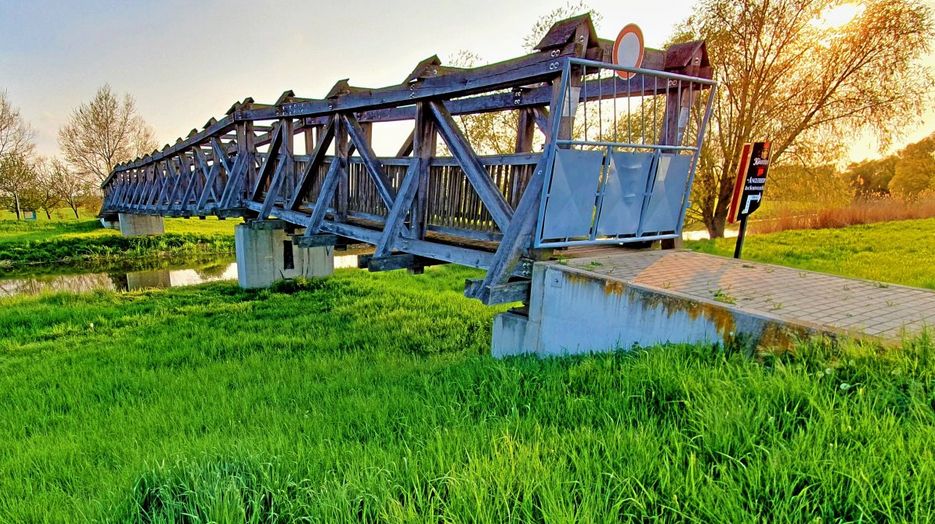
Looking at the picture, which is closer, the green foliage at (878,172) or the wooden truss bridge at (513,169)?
the wooden truss bridge at (513,169)

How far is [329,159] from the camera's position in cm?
952

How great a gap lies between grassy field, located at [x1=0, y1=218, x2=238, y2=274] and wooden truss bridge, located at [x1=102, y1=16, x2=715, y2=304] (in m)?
17.1

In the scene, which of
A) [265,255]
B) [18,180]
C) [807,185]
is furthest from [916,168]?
[18,180]

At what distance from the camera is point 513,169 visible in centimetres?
561

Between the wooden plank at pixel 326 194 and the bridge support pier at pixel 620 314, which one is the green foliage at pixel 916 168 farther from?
the wooden plank at pixel 326 194

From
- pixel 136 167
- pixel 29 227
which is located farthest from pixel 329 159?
pixel 29 227

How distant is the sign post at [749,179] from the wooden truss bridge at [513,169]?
0.82 m

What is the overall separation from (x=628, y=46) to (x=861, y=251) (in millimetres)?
10204

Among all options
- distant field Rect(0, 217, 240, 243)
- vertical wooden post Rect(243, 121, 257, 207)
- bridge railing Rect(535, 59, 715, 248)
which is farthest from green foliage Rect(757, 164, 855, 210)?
distant field Rect(0, 217, 240, 243)

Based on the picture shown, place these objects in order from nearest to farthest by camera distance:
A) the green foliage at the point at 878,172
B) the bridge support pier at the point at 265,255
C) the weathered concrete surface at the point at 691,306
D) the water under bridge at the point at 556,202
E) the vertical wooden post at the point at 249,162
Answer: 1. the weathered concrete surface at the point at 691,306
2. the water under bridge at the point at 556,202
3. the bridge support pier at the point at 265,255
4. the vertical wooden post at the point at 249,162
5. the green foliage at the point at 878,172

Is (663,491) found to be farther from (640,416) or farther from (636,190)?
(636,190)

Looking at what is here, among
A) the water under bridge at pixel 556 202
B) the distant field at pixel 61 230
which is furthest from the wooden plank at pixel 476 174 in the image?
the distant field at pixel 61 230

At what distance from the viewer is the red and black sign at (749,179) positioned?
6676 millimetres

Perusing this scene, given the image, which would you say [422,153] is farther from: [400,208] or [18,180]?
[18,180]
